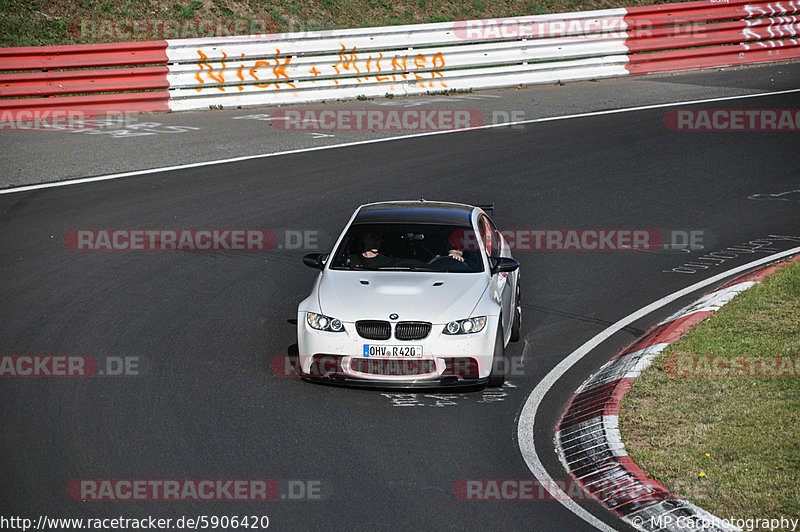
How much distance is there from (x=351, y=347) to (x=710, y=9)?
19429 mm

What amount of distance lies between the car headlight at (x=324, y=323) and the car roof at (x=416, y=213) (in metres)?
1.58

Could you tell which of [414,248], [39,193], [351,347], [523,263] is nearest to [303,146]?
[39,193]

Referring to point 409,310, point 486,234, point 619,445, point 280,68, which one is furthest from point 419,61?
point 619,445

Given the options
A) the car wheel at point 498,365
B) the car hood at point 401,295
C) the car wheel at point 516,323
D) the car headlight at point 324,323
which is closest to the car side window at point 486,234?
the car wheel at point 516,323

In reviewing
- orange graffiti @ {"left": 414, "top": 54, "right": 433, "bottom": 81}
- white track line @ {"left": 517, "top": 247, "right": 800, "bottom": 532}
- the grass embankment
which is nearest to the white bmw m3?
white track line @ {"left": 517, "top": 247, "right": 800, "bottom": 532}

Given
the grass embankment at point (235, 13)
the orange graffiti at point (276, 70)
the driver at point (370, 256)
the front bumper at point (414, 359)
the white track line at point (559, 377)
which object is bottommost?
the white track line at point (559, 377)

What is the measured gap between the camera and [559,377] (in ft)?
31.1

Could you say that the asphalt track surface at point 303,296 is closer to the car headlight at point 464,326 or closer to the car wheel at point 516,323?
the car wheel at point 516,323

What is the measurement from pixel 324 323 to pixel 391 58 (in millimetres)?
14678

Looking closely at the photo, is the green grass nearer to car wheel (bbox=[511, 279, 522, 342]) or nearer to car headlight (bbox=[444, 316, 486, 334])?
car headlight (bbox=[444, 316, 486, 334])

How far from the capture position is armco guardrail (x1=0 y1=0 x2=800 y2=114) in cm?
2047

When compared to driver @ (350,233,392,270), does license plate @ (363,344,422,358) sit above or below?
below

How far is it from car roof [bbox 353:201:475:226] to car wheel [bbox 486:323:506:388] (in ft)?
5.13

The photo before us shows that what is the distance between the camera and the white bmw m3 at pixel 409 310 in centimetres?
880
